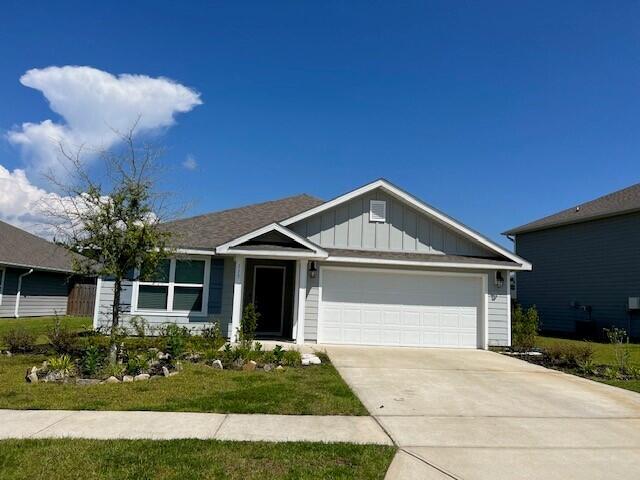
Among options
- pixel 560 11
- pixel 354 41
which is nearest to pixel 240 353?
pixel 354 41

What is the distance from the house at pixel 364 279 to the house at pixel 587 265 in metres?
7.84

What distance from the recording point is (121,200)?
855cm

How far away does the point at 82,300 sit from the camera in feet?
83.2

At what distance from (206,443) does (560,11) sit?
1202cm

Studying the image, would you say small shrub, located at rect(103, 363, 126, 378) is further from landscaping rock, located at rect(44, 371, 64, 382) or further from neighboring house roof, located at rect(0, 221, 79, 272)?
neighboring house roof, located at rect(0, 221, 79, 272)

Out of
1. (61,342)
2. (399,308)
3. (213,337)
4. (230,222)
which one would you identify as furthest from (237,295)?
(399,308)

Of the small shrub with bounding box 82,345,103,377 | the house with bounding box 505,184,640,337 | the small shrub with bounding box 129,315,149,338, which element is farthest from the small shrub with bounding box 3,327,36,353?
the house with bounding box 505,184,640,337

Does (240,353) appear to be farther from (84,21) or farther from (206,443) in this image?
(84,21)

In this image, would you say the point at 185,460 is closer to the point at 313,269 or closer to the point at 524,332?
the point at 313,269

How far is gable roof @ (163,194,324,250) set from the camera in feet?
45.3

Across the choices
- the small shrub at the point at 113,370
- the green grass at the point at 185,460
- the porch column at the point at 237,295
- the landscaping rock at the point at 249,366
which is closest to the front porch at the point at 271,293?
the porch column at the point at 237,295

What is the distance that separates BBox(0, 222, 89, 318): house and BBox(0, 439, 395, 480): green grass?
16.5 m

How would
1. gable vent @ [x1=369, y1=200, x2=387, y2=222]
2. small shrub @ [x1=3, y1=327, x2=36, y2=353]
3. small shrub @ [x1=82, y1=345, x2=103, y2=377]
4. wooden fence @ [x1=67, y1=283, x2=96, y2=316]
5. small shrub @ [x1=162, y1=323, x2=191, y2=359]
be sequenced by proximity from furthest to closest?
wooden fence @ [x1=67, y1=283, x2=96, y2=316] → gable vent @ [x1=369, y1=200, x2=387, y2=222] → small shrub @ [x1=3, y1=327, x2=36, y2=353] → small shrub @ [x1=162, y1=323, x2=191, y2=359] → small shrub @ [x1=82, y1=345, x2=103, y2=377]

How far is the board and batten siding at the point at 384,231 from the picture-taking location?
14.0m
